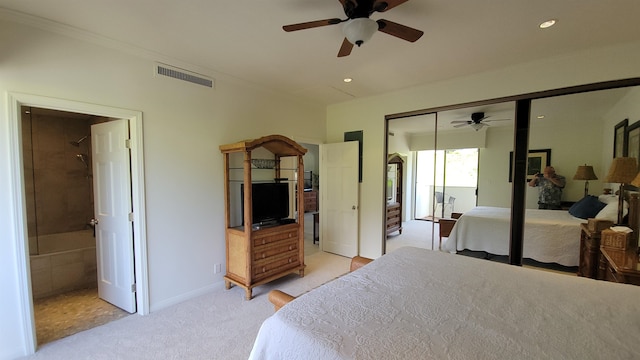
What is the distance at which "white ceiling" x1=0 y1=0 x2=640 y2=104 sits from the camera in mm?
1949

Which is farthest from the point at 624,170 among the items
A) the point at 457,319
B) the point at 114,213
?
the point at 114,213

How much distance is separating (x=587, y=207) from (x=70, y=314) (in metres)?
5.67

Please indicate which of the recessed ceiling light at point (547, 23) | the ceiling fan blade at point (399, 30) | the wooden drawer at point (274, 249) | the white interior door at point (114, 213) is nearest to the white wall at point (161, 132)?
the white interior door at point (114, 213)

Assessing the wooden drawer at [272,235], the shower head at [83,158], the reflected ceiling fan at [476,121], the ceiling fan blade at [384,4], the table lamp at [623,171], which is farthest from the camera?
the shower head at [83,158]

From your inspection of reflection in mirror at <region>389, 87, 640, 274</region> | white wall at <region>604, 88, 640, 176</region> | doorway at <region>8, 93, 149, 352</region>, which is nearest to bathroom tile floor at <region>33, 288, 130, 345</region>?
doorway at <region>8, 93, 149, 352</region>

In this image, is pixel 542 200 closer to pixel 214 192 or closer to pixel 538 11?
pixel 538 11

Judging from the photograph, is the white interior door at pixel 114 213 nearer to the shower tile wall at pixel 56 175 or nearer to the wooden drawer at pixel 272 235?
the wooden drawer at pixel 272 235

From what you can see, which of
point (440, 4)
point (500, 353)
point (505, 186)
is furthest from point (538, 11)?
point (500, 353)

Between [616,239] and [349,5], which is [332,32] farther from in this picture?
[616,239]

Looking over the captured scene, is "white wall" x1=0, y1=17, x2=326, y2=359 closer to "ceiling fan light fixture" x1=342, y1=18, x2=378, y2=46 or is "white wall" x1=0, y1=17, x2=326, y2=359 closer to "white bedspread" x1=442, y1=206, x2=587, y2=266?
"ceiling fan light fixture" x1=342, y1=18, x2=378, y2=46

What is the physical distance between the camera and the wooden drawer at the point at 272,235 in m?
3.16

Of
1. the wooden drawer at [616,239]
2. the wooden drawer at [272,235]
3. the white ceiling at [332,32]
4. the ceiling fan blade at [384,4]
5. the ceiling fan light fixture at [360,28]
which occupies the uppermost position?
the white ceiling at [332,32]

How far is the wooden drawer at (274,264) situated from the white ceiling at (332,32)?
233 centimetres

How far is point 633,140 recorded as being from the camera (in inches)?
100
